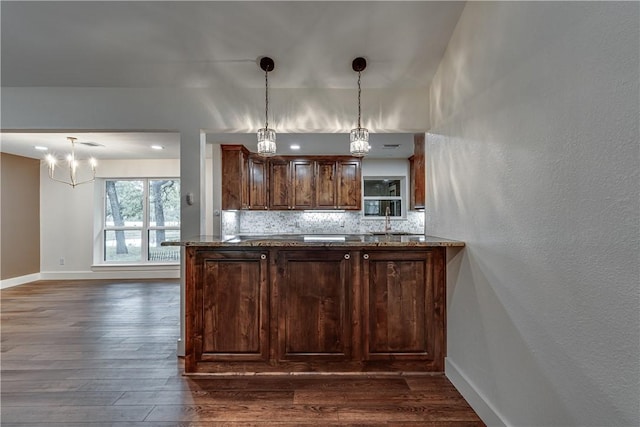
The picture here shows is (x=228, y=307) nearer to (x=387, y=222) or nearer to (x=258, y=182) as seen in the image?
(x=258, y=182)

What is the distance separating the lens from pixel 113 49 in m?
2.38

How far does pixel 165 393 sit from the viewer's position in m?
2.11

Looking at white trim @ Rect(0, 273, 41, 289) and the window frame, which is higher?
the window frame

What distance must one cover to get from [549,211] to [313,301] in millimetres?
1606

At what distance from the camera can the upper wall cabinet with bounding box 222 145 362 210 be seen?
200 inches

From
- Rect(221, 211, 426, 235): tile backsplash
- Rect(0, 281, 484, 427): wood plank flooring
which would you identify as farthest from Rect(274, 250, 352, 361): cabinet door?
Rect(221, 211, 426, 235): tile backsplash

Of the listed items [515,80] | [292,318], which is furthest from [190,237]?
[515,80]

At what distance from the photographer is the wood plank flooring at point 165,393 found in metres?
1.85

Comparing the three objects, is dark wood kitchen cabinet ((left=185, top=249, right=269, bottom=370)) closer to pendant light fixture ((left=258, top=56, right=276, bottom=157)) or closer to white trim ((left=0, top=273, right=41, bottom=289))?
pendant light fixture ((left=258, top=56, right=276, bottom=157))

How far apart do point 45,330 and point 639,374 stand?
15.2 feet

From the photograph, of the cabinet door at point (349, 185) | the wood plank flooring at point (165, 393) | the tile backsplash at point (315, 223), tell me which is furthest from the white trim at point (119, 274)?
the cabinet door at point (349, 185)

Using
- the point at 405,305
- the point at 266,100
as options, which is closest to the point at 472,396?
the point at 405,305

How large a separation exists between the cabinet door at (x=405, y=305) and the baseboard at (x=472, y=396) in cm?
10

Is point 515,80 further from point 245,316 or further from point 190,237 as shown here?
point 190,237
